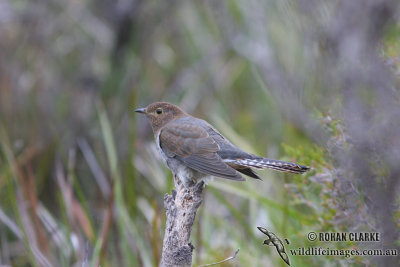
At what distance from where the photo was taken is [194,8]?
26.6 ft

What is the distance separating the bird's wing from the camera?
3.46 metres

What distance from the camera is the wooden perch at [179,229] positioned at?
8.66 feet

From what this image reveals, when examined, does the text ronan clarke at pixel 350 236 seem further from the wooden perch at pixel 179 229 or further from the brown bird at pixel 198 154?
the wooden perch at pixel 179 229

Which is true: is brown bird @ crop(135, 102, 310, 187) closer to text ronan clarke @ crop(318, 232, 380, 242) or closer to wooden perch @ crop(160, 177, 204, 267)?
wooden perch @ crop(160, 177, 204, 267)

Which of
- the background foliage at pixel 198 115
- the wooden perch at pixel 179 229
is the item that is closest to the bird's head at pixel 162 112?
the background foliage at pixel 198 115

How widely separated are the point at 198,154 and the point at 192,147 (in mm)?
90

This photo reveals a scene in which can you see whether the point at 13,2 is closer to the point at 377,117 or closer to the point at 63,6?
the point at 63,6

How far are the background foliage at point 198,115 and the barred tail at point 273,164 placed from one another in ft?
0.54

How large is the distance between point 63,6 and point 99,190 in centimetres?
300

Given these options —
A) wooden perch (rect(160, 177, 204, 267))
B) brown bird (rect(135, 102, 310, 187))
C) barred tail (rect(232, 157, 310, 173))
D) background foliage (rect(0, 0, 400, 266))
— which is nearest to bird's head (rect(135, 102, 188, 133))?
brown bird (rect(135, 102, 310, 187))

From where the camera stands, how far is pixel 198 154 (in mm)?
3619

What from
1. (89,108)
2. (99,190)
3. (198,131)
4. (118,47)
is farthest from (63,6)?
(198,131)

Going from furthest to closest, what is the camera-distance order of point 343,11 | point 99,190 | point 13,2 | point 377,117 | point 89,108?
point 13,2, point 89,108, point 99,190, point 343,11, point 377,117

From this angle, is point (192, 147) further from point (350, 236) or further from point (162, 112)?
point (350, 236)
